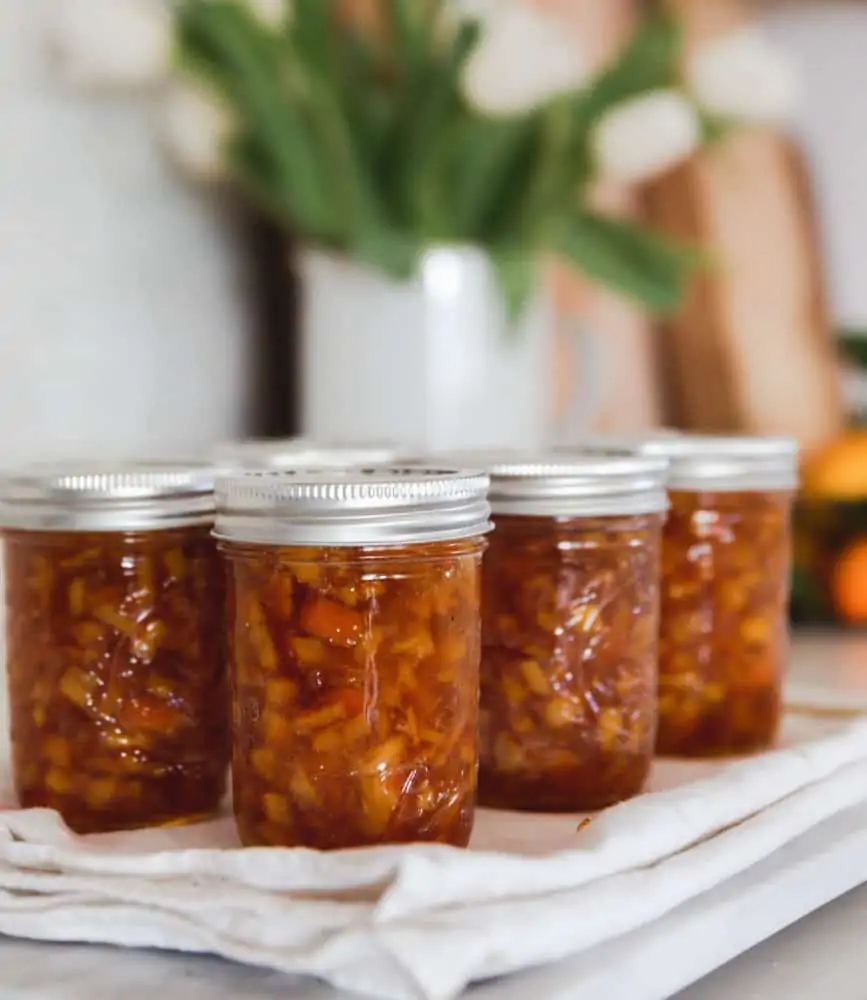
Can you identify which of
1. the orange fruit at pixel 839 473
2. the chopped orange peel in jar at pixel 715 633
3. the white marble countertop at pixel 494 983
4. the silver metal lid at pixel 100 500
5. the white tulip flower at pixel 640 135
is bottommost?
the white marble countertop at pixel 494 983

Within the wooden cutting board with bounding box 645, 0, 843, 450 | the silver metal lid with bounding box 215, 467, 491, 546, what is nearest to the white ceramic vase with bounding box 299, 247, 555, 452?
the wooden cutting board with bounding box 645, 0, 843, 450

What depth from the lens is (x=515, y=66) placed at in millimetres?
992

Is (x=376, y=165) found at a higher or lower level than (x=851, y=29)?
lower

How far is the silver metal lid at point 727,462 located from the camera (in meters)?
0.70

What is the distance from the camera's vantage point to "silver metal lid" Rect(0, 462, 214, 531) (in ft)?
1.82

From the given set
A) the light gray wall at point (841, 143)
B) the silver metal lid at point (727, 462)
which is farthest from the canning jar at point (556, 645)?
the light gray wall at point (841, 143)

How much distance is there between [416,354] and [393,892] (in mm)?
702

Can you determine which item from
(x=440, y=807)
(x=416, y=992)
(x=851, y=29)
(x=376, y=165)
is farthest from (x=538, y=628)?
(x=851, y=29)

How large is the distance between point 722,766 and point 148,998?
1.16ft

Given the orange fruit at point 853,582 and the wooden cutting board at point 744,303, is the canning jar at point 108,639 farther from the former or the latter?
the wooden cutting board at point 744,303

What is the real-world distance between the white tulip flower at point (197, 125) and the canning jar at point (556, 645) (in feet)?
1.83

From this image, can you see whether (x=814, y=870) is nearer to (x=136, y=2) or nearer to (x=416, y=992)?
(x=416, y=992)

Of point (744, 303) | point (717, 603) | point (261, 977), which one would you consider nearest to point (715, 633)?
point (717, 603)

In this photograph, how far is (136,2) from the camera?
104cm
